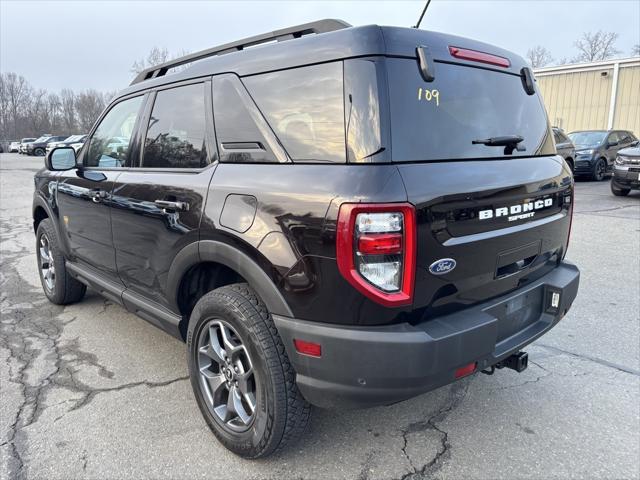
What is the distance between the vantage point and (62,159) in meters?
3.92

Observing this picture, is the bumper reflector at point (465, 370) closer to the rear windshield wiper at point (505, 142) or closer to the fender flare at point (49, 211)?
the rear windshield wiper at point (505, 142)

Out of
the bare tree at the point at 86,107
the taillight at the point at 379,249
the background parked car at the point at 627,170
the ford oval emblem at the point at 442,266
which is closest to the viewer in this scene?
the taillight at the point at 379,249

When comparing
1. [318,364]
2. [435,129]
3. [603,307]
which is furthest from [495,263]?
[603,307]

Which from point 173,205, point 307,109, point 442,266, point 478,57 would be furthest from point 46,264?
point 478,57

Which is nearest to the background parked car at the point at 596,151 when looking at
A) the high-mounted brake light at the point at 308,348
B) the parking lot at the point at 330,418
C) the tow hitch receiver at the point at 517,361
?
the parking lot at the point at 330,418

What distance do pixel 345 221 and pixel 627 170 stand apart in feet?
39.0

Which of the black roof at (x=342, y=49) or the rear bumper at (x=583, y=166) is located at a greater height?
the black roof at (x=342, y=49)

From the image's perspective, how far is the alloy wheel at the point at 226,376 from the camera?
2.38 meters

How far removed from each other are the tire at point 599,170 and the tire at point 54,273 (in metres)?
16.0

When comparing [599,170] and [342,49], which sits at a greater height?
[342,49]

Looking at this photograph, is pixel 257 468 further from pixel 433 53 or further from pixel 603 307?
pixel 603 307

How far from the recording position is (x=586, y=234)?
302 inches

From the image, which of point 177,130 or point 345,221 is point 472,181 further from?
point 177,130

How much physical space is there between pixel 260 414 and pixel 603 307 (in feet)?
11.9
